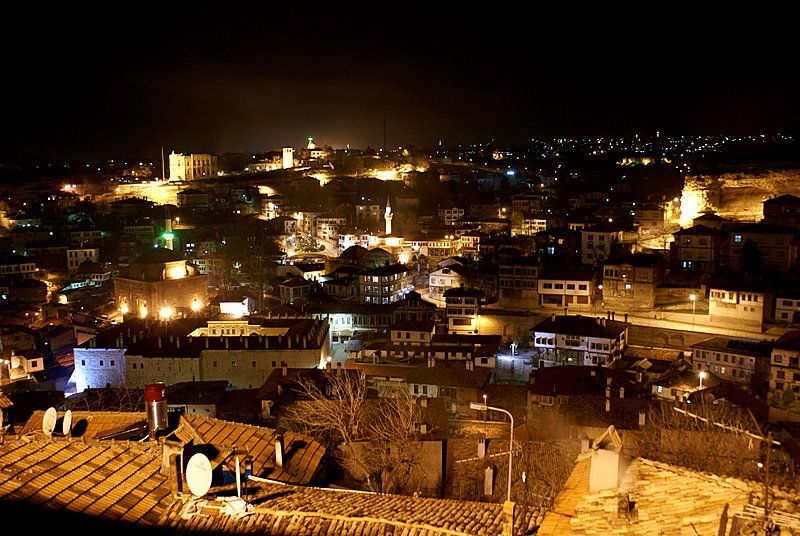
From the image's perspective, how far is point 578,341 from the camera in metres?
23.3

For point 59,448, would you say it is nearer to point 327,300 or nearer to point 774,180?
point 327,300

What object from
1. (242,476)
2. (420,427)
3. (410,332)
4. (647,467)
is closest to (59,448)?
(242,476)

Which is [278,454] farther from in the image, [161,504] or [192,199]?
[192,199]

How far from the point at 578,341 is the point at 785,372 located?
20.9ft

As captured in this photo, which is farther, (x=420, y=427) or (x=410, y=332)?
(x=410, y=332)

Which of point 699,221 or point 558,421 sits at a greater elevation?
point 699,221

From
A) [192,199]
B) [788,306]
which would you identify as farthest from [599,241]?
[192,199]

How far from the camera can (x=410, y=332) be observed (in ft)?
Result: 81.3

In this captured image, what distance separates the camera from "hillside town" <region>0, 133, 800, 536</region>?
4898mm

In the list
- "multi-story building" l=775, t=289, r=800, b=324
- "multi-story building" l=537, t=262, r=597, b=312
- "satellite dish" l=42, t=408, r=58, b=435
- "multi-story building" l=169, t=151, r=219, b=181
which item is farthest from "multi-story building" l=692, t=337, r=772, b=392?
"multi-story building" l=169, t=151, r=219, b=181

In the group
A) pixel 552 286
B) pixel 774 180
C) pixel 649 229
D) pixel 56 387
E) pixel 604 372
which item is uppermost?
pixel 774 180

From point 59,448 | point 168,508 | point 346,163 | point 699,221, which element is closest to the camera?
point 168,508

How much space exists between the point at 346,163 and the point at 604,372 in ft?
185

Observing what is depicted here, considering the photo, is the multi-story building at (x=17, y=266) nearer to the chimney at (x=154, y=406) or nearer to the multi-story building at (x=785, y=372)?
the chimney at (x=154, y=406)
